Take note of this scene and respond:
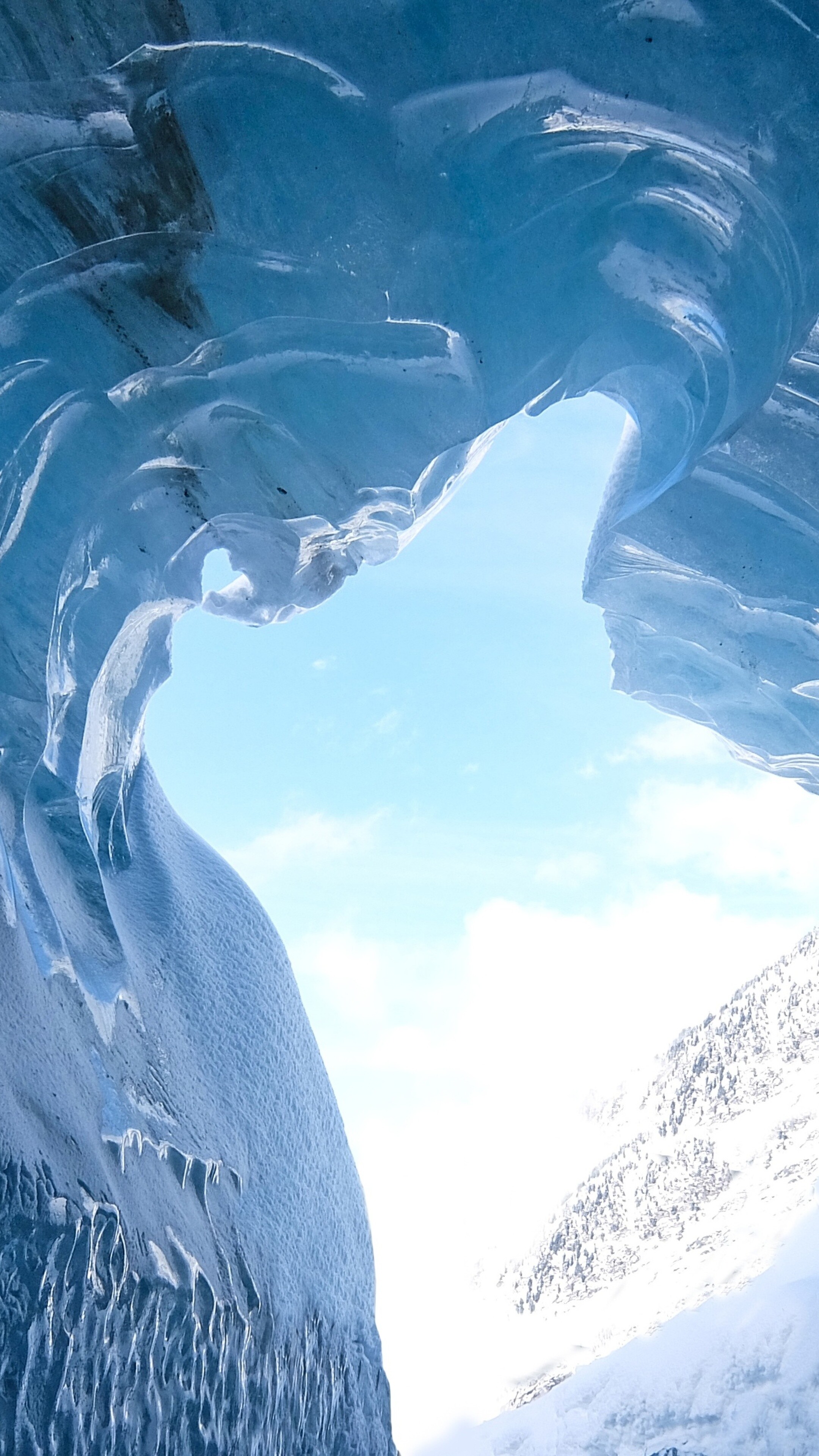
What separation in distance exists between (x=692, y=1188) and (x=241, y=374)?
20.1 metres

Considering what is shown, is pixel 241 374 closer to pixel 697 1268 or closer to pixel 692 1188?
pixel 697 1268

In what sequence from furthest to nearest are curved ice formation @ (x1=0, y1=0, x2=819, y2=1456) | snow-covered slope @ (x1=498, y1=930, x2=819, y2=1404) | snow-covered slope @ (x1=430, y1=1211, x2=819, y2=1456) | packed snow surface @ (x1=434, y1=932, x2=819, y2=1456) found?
snow-covered slope @ (x1=498, y1=930, x2=819, y2=1404)
packed snow surface @ (x1=434, y1=932, x2=819, y2=1456)
snow-covered slope @ (x1=430, y1=1211, x2=819, y2=1456)
curved ice formation @ (x1=0, y1=0, x2=819, y2=1456)

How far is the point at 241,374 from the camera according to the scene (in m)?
3.20

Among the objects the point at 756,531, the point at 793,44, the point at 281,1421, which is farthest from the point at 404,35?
the point at 281,1421

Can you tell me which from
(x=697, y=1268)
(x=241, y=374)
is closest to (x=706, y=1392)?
(x=241, y=374)

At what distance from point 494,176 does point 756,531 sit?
2.22 m

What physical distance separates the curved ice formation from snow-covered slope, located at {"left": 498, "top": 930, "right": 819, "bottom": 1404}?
1052 cm

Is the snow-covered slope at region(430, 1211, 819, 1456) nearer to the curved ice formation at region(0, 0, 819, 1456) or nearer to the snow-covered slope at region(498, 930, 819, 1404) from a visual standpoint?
the curved ice formation at region(0, 0, 819, 1456)

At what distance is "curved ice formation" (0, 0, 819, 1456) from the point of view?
266 cm

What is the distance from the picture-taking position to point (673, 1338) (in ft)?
27.3

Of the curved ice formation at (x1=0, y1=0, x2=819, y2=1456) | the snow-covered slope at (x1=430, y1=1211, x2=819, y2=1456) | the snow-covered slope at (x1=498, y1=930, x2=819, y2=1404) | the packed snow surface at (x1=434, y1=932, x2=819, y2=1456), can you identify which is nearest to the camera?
the curved ice formation at (x1=0, y1=0, x2=819, y2=1456)

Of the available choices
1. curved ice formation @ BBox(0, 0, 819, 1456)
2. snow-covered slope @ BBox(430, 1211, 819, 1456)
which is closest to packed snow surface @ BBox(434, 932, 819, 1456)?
snow-covered slope @ BBox(430, 1211, 819, 1456)

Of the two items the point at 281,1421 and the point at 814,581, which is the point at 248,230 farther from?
the point at 281,1421

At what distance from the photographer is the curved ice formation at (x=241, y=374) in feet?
8.73
